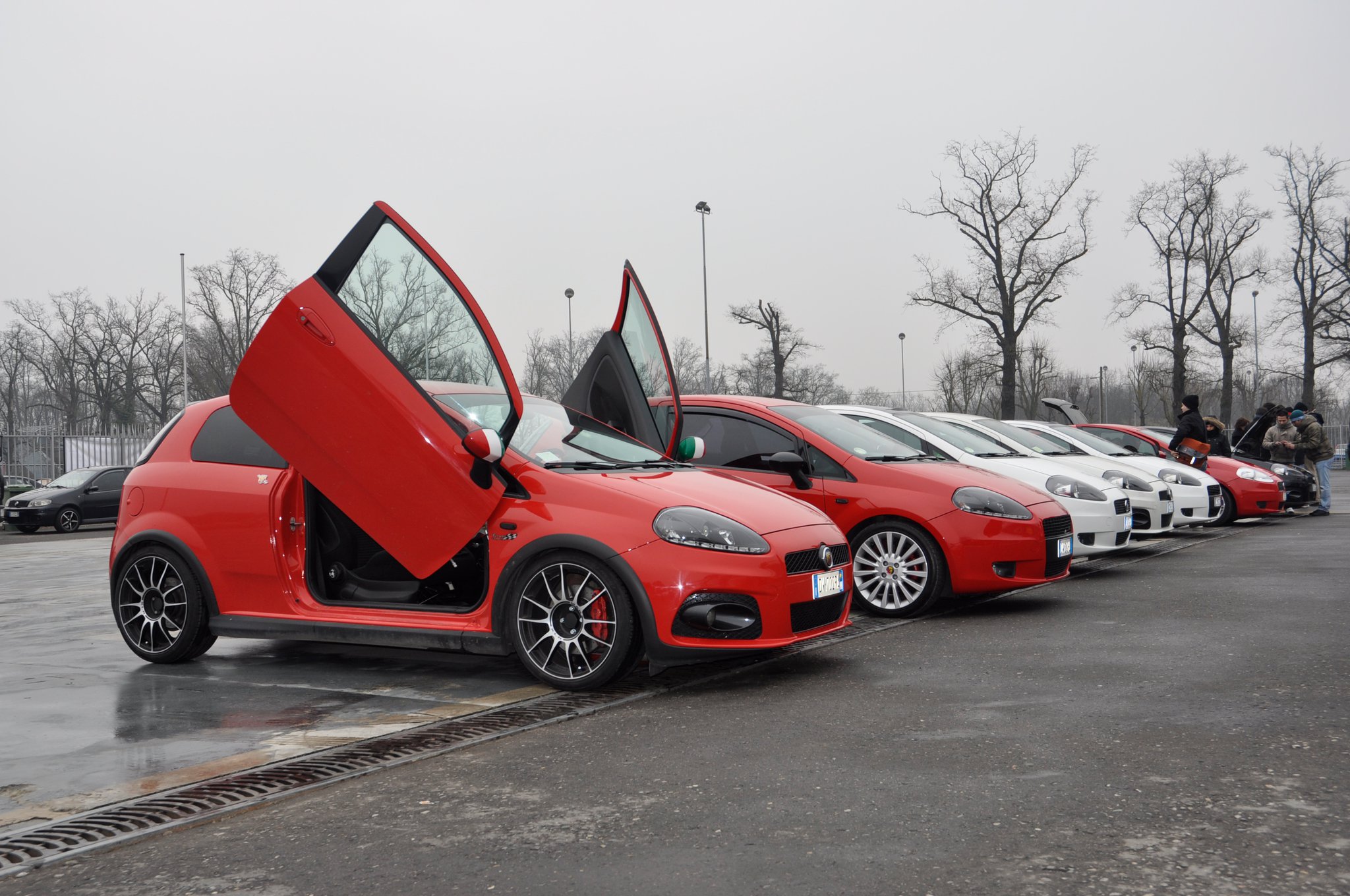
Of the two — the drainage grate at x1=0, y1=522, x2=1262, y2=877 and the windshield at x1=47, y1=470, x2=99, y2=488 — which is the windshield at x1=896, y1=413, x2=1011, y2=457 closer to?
the drainage grate at x1=0, y1=522, x2=1262, y2=877

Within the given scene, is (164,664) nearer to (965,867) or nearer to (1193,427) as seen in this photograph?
(965,867)

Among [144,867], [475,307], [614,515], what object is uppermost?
[475,307]

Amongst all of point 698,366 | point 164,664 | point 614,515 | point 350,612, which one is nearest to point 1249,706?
point 614,515

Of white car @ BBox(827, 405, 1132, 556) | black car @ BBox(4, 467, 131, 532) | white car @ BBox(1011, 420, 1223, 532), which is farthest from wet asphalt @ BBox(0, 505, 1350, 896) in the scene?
black car @ BBox(4, 467, 131, 532)

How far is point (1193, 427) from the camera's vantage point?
16.5m

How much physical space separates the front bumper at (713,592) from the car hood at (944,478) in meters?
2.77

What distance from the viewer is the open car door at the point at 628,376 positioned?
766cm

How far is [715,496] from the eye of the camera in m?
6.37

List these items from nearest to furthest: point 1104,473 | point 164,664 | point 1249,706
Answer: point 1249,706
point 164,664
point 1104,473

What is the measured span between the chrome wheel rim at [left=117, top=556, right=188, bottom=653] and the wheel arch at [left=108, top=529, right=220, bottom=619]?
0.08 meters

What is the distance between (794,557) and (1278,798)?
272 cm

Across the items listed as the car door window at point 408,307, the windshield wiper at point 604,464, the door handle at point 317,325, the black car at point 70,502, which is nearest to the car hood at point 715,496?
the windshield wiper at point 604,464

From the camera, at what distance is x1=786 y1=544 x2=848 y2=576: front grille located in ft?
20.0

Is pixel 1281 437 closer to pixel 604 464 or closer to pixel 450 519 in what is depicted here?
pixel 604 464
